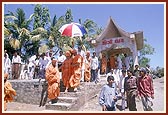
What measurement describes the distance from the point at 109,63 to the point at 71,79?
2.91 m

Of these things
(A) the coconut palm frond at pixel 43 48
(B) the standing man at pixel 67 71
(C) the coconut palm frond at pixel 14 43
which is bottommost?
(B) the standing man at pixel 67 71

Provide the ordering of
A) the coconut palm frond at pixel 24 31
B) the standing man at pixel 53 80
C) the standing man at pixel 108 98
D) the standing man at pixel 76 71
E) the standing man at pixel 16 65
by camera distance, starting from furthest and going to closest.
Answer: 1. the coconut palm frond at pixel 24 31
2. the standing man at pixel 16 65
3. the standing man at pixel 76 71
4. the standing man at pixel 53 80
5. the standing man at pixel 108 98

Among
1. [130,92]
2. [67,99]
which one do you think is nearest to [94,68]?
[67,99]

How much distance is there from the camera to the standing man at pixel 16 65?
11.4 metres

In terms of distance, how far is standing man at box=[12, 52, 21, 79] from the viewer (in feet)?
37.3

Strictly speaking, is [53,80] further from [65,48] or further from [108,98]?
[65,48]

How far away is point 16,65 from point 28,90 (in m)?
1.27

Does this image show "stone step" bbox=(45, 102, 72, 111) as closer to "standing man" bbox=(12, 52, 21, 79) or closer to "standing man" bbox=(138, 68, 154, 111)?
"standing man" bbox=(138, 68, 154, 111)

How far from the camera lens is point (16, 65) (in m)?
11.4

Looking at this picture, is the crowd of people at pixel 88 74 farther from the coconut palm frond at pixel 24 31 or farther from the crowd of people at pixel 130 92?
the coconut palm frond at pixel 24 31

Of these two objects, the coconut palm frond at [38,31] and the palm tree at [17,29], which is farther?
the coconut palm frond at [38,31]

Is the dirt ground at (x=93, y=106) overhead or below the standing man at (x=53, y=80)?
below

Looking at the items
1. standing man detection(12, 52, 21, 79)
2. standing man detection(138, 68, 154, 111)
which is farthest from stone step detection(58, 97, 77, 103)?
standing man detection(12, 52, 21, 79)

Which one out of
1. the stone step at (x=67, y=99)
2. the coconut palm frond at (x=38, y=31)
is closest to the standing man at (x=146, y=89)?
the stone step at (x=67, y=99)
